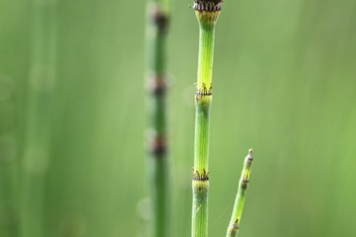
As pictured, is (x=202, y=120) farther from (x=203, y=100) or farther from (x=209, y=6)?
(x=209, y=6)

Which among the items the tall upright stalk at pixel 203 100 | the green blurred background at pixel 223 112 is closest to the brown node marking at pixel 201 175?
the tall upright stalk at pixel 203 100

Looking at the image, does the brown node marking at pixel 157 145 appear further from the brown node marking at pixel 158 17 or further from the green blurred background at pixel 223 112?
the green blurred background at pixel 223 112

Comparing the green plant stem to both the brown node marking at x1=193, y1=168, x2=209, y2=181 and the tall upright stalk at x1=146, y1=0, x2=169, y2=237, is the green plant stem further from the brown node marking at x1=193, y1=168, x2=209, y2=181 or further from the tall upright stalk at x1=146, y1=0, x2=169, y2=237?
the tall upright stalk at x1=146, y1=0, x2=169, y2=237

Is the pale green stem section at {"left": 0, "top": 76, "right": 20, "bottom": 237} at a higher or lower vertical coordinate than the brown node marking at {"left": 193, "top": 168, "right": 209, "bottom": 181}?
lower

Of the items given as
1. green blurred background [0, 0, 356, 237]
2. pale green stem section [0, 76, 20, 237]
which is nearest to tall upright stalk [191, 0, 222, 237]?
pale green stem section [0, 76, 20, 237]

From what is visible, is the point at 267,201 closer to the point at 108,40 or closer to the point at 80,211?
the point at 80,211

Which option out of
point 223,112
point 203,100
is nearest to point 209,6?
point 203,100

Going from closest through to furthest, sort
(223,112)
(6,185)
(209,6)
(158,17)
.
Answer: (158,17), (209,6), (6,185), (223,112)
